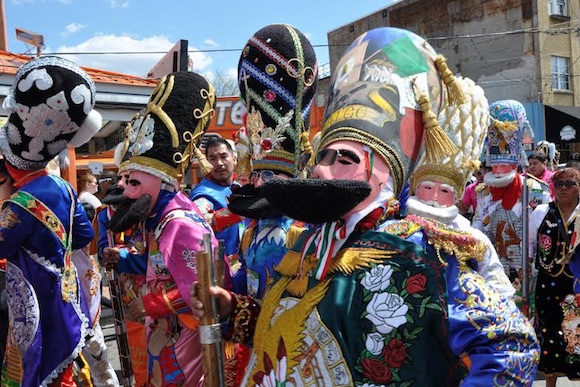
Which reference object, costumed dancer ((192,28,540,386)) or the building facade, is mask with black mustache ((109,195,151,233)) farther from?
the building facade

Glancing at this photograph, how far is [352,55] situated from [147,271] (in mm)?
1745

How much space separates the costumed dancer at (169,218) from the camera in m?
2.78

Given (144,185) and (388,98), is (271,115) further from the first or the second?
(388,98)

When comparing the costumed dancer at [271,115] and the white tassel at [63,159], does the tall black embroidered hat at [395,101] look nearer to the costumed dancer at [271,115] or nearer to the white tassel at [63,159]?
the costumed dancer at [271,115]

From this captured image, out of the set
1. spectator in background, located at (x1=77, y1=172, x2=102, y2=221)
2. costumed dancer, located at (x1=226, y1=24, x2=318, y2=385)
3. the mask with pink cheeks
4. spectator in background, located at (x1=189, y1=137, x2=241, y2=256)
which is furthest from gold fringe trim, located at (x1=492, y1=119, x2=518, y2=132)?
spectator in background, located at (x1=77, y1=172, x2=102, y2=221)

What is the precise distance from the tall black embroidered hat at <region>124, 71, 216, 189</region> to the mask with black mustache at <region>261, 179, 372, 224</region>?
5.01ft

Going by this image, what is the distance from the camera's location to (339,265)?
5.33ft

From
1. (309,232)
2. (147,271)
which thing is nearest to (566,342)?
(147,271)

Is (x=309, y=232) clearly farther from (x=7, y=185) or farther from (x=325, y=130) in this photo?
(x=7, y=185)

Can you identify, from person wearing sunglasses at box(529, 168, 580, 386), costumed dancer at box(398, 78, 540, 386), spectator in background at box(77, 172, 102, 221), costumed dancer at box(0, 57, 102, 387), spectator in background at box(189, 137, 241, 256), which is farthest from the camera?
spectator in background at box(77, 172, 102, 221)

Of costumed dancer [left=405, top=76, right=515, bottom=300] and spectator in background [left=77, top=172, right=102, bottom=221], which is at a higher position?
costumed dancer [left=405, top=76, right=515, bottom=300]

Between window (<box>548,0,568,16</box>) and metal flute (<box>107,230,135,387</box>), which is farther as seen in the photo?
window (<box>548,0,568,16</box>)

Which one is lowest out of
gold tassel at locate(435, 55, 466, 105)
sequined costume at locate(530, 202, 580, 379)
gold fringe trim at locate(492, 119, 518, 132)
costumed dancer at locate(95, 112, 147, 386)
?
sequined costume at locate(530, 202, 580, 379)

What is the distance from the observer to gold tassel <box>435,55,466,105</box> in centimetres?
174
